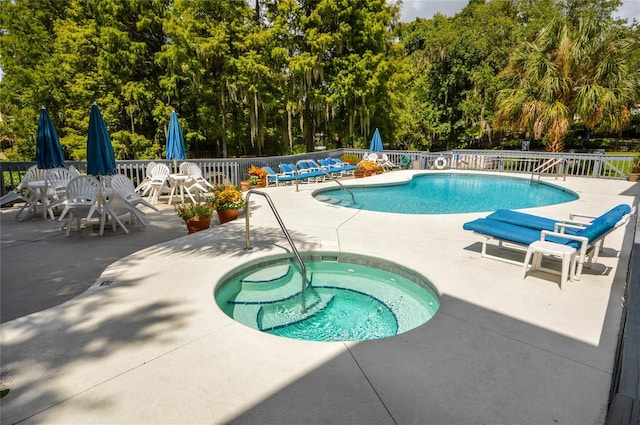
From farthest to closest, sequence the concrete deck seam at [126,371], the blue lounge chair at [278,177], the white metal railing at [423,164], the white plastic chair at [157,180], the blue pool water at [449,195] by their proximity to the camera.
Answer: the blue lounge chair at [278,177]
the blue pool water at [449,195]
the white metal railing at [423,164]
the white plastic chair at [157,180]
the concrete deck seam at [126,371]

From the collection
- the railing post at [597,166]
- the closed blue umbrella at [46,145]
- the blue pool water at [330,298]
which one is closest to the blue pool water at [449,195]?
the railing post at [597,166]

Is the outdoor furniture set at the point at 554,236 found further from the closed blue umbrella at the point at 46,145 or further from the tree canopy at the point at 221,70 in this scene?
the tree canopy at the point at 221,70

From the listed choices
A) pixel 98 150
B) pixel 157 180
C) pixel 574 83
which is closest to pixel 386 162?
pixel 574 83

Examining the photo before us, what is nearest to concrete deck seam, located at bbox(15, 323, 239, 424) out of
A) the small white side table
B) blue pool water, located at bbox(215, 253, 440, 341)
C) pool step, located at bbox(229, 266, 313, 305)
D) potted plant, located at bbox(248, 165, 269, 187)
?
blue pool water, located at bbox(215, 253, 440, 341)

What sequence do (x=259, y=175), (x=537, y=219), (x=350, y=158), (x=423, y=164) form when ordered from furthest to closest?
1. (x=423, y=164)
2. (x=350, y=158)
3. (x=259, y=175)
4. (x=537, y=219)

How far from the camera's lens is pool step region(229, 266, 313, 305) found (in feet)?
13.8

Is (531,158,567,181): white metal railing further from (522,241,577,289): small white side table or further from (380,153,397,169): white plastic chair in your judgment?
(522,241,577,289): small white side table

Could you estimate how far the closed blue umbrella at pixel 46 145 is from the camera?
7.27m

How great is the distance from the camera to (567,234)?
4.41 m

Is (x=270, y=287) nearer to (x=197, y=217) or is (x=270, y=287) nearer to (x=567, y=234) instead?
(x=197, y=217)

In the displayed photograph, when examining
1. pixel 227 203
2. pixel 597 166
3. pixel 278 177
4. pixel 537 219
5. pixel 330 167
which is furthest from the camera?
pixel 330 167

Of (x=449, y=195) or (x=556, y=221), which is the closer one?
(x=556, y=221)

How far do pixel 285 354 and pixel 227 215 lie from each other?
4493 mm

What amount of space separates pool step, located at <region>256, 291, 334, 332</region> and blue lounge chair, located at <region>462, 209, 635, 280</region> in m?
2.16
